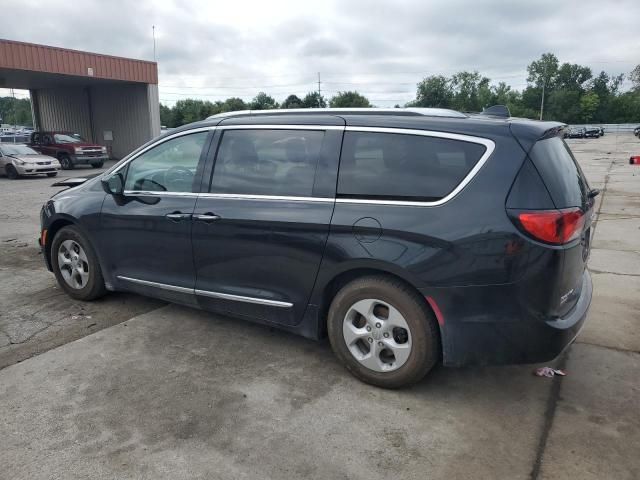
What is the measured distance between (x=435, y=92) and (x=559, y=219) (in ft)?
367

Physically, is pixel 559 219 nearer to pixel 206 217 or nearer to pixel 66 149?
pixel 206 217

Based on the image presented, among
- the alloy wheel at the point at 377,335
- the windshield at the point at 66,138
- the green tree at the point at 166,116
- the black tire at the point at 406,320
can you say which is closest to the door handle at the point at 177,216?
the black tire at the point at 406,320

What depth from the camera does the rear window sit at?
2.97 m

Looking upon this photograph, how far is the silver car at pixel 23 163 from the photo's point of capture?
64.0ft

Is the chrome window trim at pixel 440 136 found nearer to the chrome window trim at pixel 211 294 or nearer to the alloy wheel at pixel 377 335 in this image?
the alloy wheel at pixel 377 335

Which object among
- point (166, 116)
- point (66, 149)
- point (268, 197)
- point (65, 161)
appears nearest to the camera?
point (268, 197)

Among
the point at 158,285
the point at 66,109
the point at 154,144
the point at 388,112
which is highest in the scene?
the point at 66,109

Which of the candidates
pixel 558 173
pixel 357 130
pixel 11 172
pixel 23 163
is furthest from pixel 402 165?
pixel 11 172

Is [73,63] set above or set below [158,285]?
above

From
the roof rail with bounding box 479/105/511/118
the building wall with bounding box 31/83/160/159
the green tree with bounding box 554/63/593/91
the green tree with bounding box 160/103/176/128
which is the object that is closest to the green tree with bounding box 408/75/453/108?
the green tree with bounding box 554/63/593/91

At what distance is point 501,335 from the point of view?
2.98 meters

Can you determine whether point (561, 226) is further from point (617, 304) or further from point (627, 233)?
point (627, 233)

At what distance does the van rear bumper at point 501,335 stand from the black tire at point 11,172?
20.8m

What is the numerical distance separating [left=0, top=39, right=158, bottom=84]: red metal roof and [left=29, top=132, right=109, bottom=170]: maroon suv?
115 inches
